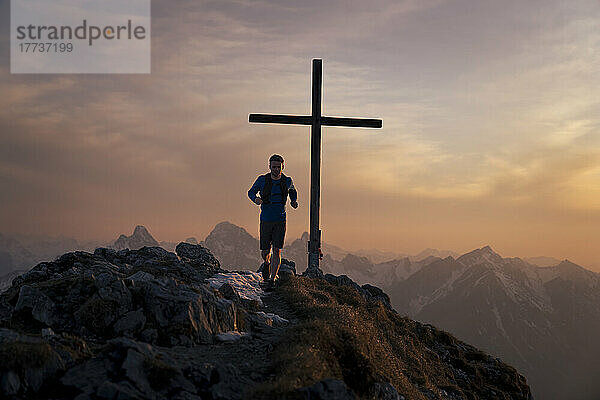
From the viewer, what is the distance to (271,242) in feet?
57.7

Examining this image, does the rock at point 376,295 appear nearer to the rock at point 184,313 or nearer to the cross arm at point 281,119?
the cross arm at point 281,119

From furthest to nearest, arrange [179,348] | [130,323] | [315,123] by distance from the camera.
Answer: [315,123] → [130,323] → [179,348]

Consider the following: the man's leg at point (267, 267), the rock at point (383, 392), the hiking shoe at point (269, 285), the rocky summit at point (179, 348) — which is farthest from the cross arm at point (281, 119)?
the rock at point (383, 392)

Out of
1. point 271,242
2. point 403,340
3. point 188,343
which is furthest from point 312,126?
point 188,343

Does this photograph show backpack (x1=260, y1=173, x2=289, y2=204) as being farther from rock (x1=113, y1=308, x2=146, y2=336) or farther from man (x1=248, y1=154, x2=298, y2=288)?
rock (x1=113, y1=308, x2=146, y2=336)

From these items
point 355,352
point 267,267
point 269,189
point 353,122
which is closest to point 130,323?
point 355,352

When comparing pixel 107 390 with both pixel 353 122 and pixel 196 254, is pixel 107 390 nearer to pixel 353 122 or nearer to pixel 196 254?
pixel 353 122

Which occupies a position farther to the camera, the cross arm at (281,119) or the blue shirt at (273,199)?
the cross arm at (281,119)

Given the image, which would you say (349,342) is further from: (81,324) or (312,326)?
(81,324)

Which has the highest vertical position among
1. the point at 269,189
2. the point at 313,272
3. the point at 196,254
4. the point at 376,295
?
the point at 269,189

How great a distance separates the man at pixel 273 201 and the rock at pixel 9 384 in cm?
1071

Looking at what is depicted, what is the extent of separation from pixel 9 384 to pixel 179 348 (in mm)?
3010

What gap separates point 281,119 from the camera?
22.1 m

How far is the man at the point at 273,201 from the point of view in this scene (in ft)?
54.3
